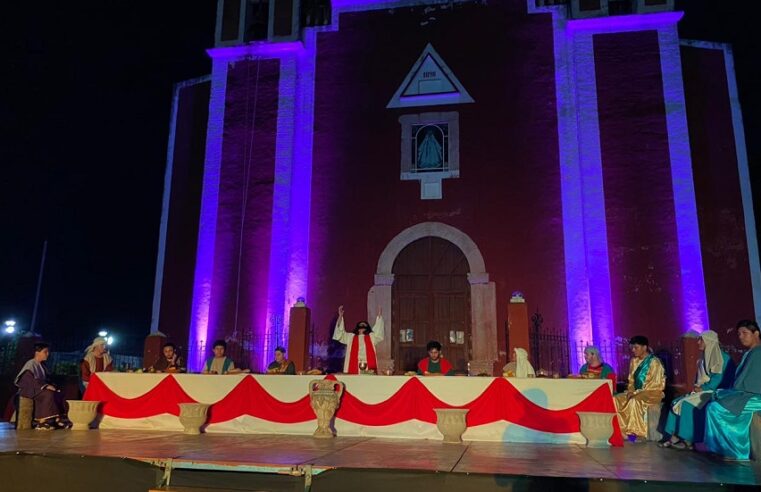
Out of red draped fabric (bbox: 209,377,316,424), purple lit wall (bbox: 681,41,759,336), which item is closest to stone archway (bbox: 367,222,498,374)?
red draped fabric (bbox: 209,377,316,424)

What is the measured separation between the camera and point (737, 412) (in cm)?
618

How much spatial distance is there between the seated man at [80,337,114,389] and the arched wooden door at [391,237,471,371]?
199 inches

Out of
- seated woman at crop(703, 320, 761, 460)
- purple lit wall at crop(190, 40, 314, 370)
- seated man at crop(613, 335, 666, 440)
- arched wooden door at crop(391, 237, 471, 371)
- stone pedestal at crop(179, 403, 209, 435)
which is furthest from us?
purple lit wall at crop(190, 40, 314, 370)

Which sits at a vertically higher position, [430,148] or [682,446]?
[430,148]

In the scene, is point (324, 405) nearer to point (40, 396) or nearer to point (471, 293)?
point (40, 396)

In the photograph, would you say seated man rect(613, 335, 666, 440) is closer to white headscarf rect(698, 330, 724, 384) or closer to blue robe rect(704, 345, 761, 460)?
white headscarf rect(698, 330, 724, 384)

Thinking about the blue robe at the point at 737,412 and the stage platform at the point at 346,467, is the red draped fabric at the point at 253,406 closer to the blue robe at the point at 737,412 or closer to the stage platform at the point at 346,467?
the stage platform at the point at 346,467

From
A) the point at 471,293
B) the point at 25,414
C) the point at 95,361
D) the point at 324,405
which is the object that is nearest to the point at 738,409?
the point at 324,405

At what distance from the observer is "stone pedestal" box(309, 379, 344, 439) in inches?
296

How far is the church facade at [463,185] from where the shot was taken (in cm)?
1142

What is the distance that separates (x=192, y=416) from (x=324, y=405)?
1.70m

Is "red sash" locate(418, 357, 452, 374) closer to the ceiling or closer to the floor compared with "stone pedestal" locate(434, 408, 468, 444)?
closer to the ceiling

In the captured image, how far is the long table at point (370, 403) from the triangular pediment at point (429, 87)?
6.88 meters

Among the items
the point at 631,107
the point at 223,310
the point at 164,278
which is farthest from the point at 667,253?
the point at 164,278
